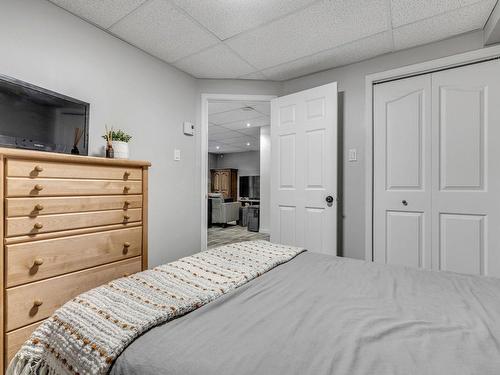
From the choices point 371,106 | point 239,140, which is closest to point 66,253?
point 371,106

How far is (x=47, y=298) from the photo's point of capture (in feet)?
4.68

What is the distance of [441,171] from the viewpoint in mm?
2420

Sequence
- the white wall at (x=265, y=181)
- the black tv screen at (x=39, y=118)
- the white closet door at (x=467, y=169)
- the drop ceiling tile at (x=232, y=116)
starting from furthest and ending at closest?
the white wall at (x=265, y=181)
the drop ceiling tile at (x=232, y=116)
the white closet door at (x=467, y=169)
the black tv screen at (x=39, y=118)

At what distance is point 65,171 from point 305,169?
7.29 ft

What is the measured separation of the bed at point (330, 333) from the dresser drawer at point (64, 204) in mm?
1087

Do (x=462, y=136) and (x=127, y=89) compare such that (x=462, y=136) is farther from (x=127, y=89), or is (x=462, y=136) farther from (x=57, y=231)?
(x=57, y=231)

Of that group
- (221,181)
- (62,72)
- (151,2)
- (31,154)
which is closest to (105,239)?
(31,154)

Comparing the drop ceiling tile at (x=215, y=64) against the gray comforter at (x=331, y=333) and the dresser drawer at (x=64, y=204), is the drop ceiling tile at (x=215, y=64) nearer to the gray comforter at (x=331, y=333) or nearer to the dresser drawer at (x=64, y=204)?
the dresser drawer at (x=64, y=204)

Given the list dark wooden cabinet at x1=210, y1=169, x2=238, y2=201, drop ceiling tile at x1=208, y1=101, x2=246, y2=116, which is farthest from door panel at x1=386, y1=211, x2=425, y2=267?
dark wooden cabinet at x1=210, y1=169, x2=238, y2=201

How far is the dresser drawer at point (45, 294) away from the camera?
4.23 feet

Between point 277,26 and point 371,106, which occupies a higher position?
point 277,26

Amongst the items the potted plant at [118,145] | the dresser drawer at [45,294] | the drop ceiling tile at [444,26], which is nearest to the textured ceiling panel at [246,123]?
the drop ceiling tile at [444,26]

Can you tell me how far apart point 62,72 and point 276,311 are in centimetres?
223

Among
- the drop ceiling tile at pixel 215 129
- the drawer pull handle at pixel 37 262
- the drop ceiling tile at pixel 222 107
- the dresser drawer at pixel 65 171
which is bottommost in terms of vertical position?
the drawer pull handle at pixel 37 262
